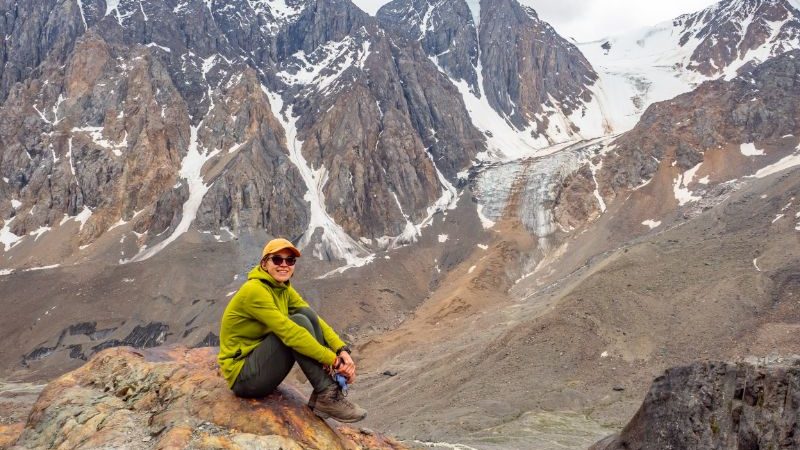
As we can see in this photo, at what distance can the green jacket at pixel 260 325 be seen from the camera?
541 centimetres

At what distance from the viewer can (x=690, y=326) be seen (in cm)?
3200

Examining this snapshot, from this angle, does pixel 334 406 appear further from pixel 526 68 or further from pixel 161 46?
pixel 526 68

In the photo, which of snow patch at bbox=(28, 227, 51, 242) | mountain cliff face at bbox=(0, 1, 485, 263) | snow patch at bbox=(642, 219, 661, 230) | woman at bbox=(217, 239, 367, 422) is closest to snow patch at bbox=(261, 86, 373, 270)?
mountain cliff face at bbox=(0, 1, 485, 263)

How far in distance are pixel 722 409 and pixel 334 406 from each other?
18.3 ft

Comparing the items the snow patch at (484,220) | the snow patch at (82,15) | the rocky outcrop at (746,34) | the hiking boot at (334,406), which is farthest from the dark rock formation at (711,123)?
the snow patch at (82,15)

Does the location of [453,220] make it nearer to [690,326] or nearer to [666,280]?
[666,280]

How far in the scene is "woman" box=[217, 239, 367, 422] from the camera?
5.47 meters

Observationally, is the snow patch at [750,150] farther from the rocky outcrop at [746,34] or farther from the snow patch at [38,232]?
the snow patch at [38,232]

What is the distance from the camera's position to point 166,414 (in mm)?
6258

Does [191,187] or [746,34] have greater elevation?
[746,34]

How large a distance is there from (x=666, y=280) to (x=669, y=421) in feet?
112

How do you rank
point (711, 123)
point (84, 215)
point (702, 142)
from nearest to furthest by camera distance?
point (702, 142), point (84, 215), point (711, 123)

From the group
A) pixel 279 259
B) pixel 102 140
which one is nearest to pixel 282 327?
pixel 279 259

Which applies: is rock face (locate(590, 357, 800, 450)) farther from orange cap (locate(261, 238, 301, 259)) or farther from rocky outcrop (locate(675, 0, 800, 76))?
rocky outcrop (locate(675, 0, 800, 76))
